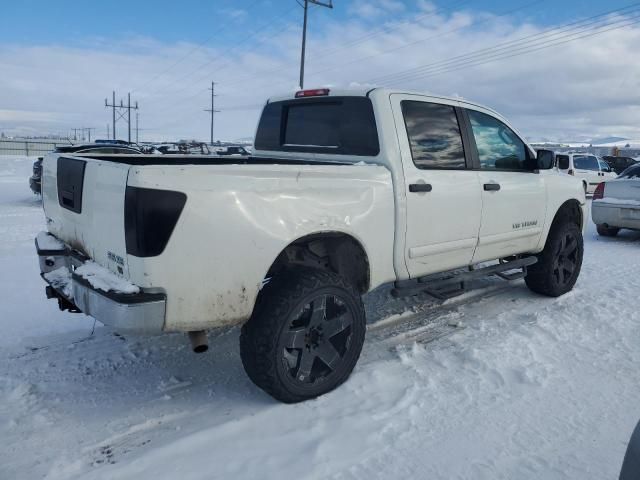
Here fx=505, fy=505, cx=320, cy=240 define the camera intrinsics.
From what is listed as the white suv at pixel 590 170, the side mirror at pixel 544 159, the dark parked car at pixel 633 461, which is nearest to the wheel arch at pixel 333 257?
the dark parked car at pixel 633 461

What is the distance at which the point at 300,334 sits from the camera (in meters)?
2.98

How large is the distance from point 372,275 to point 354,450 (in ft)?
3.94

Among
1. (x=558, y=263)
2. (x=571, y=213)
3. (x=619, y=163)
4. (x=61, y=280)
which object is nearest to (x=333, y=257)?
(x=61, y=280)

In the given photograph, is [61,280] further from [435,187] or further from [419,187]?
[435,187]

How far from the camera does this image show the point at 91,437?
8.93 ft

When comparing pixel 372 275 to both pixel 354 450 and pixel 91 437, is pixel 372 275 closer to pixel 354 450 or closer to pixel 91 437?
pixel 354 450

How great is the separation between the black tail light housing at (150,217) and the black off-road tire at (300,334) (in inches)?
29.2

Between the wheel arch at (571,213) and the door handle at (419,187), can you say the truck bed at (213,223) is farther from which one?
the wheel arch at (571,213)

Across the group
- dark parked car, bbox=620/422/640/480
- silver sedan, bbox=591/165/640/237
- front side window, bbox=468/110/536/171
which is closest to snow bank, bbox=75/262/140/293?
dark parked car, bbox=620/422/640/480

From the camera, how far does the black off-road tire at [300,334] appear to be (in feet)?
9.42

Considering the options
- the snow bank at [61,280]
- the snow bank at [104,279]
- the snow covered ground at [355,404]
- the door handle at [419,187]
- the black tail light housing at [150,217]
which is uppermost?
the door handle at [419,187]

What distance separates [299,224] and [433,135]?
157 centimetres

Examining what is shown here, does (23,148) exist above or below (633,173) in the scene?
below

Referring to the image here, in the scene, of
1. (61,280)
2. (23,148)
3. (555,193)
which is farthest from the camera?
(23,148)
